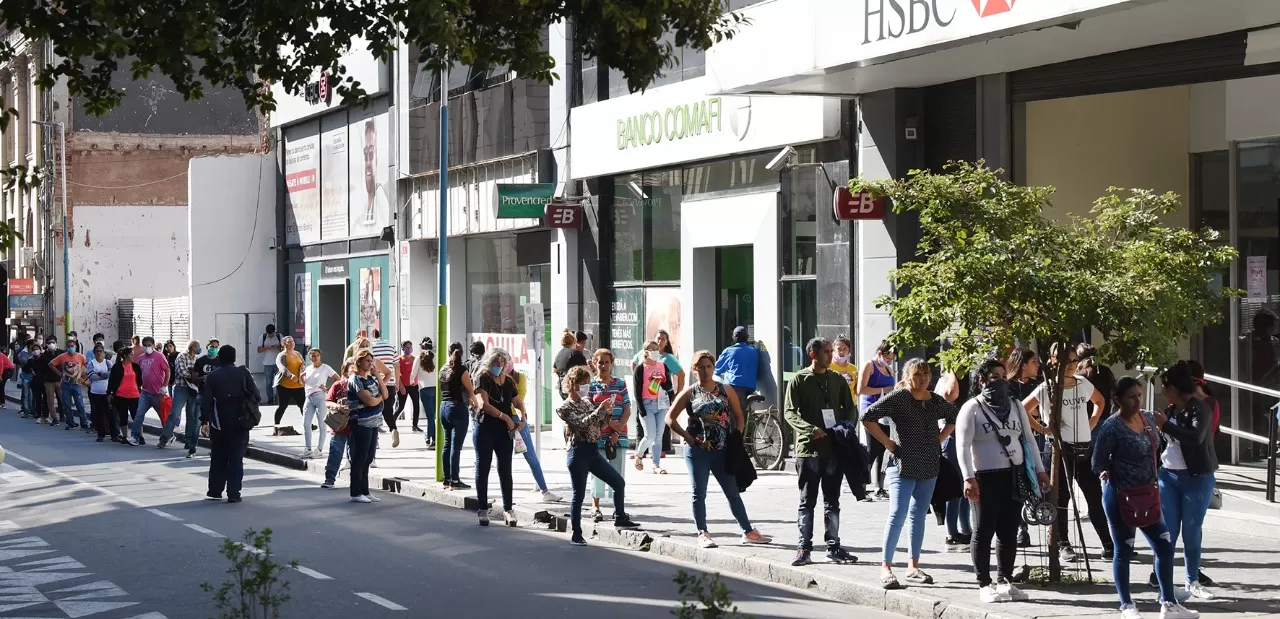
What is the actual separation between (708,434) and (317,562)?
3.46 meters

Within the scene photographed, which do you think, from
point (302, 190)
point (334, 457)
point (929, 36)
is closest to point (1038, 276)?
point (929, 36)

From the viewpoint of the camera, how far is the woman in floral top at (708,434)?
12555 mm

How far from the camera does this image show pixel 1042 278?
9.90 m

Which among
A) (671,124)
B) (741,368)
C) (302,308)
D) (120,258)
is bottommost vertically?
(741,368)

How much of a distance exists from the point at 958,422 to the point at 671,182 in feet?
39.7

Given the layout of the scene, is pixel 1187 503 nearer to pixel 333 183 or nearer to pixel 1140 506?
pixel 1140 506

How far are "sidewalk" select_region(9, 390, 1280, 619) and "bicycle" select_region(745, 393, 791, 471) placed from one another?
0.29 meters

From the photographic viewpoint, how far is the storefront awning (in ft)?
40.3

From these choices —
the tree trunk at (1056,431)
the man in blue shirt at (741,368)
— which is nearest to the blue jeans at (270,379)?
the man in blue shirt at (741,368)

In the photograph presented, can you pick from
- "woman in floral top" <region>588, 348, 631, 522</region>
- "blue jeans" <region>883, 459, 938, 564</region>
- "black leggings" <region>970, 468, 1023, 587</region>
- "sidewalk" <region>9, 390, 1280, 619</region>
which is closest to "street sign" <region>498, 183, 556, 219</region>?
"sidewalk" <region>9, 390, 1280, 619</region>

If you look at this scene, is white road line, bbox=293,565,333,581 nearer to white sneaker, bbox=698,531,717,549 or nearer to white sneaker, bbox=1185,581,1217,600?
white sneaker, bbox=698,531,717,549

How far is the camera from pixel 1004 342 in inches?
404

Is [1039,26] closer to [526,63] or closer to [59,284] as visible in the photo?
[526,63]

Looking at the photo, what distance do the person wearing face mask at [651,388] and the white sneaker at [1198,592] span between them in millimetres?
9293
